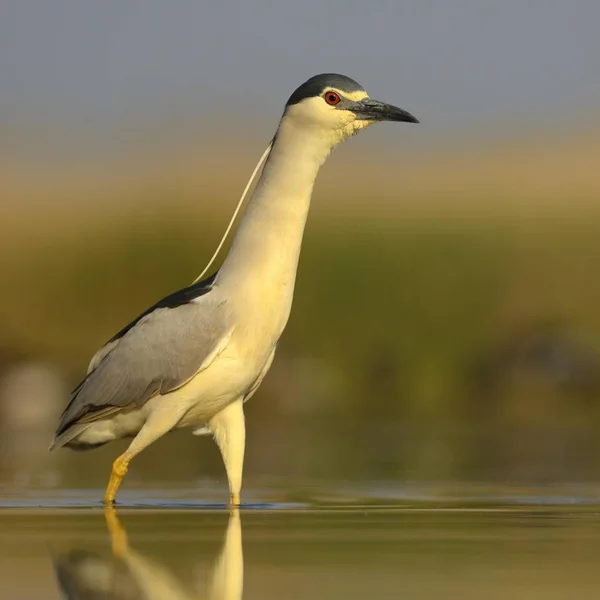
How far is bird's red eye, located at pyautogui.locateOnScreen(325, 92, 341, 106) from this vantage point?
33.2ft

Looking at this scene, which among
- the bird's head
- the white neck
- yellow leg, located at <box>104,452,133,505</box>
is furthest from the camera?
the bird's head

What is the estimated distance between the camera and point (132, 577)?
6289 millimetres

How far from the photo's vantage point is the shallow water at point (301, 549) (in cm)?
610

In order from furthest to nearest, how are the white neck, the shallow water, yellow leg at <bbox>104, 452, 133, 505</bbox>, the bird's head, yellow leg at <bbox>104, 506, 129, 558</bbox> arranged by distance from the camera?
the bird's head → the white neck → yellow leg at <bbox>104, 452, 133, 505</bbox> → yellow leg at <bbox>104, 506, 129, 558</bbox> → the shallow water

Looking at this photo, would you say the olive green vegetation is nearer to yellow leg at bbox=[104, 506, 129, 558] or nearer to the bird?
the bird

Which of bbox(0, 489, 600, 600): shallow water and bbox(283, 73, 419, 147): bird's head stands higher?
bbox(283, 73, 419, 147): bird's head

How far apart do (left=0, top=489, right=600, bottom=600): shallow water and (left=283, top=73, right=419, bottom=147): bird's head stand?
2.14 meters

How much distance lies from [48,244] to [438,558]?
17.7m

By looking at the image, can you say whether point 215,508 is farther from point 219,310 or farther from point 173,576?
point 173,576

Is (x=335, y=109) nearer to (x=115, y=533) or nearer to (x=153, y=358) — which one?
(x=153, y=358)

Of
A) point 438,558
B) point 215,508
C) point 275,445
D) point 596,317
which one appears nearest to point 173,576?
point 438,558

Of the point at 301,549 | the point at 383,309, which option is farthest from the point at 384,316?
the point at 301,549

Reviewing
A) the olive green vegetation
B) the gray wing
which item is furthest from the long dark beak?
the olive green vegetation

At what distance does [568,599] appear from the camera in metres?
5.80
